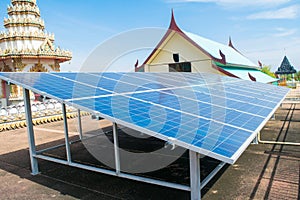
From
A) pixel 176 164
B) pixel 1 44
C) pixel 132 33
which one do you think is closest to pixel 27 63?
pixel 1 44

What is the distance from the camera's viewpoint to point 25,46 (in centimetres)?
2434

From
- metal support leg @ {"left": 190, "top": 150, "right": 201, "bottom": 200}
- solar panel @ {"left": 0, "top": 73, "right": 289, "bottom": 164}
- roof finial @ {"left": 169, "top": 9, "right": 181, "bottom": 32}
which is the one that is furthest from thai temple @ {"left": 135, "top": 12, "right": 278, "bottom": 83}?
metal support leg @ {"left": 190, "top": 150, "right": 201, "bottom": 200}

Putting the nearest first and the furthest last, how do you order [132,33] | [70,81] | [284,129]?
1. [70,81]
2. [132,33]
3. [284,129]

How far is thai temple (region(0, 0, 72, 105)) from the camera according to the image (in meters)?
22.7

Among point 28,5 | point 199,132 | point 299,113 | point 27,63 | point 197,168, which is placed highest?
point 28,5

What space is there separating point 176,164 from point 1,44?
2429cm

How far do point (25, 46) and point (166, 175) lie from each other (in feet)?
73.8

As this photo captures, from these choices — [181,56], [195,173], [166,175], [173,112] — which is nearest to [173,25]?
[181,56]

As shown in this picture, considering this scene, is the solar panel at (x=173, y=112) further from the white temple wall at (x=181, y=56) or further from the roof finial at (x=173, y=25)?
the roof finial at (x=173, y=25)

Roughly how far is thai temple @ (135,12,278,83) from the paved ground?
13.3 metres

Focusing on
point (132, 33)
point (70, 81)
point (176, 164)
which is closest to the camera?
point (70, 81)

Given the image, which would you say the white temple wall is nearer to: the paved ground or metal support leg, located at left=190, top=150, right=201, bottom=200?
the paved ground

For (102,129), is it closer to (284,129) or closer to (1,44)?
(284,129)

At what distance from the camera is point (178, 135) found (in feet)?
12.7
